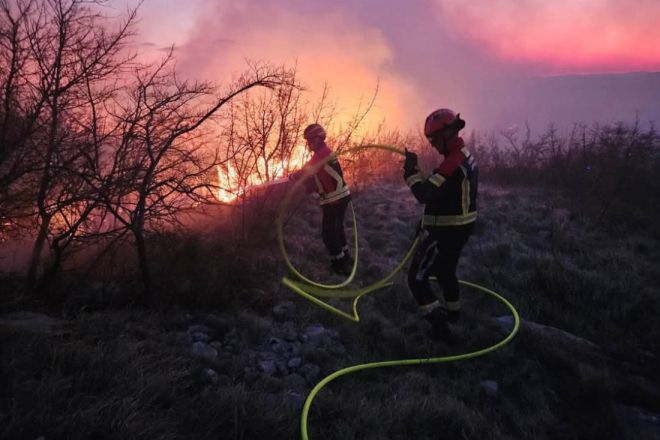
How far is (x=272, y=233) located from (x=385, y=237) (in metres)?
2.54

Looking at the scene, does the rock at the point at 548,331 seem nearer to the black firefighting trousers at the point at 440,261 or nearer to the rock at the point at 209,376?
the black firefighting trousers at the point at 440,261

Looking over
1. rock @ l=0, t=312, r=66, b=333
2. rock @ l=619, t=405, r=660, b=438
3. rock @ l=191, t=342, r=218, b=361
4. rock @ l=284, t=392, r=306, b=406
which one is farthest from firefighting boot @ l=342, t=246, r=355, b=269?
rock @ l=0, t=312, r=66, b=333

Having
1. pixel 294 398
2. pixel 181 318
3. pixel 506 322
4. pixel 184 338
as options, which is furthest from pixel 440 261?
Answer: pixel 181 318

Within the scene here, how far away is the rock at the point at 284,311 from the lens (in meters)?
4.42

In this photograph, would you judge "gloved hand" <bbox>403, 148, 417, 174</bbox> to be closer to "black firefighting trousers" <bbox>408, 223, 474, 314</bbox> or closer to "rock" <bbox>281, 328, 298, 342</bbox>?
"black firefighting trousers" <bbox>408, 223, 474, 314</bbox>

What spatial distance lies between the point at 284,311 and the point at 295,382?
4.16 feet

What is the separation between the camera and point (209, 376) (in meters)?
3.00

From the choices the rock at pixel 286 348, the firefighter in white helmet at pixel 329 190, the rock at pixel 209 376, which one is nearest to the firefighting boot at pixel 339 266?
the firefighter in white helmet at pixel 329 190

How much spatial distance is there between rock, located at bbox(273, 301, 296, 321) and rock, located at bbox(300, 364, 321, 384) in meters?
0.97

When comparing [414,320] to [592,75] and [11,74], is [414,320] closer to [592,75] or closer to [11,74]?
[11,74]

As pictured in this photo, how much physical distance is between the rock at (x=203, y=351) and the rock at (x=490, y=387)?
92.7 inches

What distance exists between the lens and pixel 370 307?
5070 millimetres

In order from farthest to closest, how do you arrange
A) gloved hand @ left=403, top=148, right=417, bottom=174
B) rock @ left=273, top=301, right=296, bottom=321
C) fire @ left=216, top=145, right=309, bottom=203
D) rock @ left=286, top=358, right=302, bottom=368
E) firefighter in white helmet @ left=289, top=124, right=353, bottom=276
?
fire @ left=216, top=145, right=309, bottom=203 < firefighter in white helmet @ left=289, top=124, right=353, bottom=276 < rock @ left=273, top=301, right=296, bottom=321 < gloved hand @ left=403, top=148, right=417, bottom=174 < rock @ left=286, top=358, right=302, bottom=368

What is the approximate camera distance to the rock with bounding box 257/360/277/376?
3.36 m
